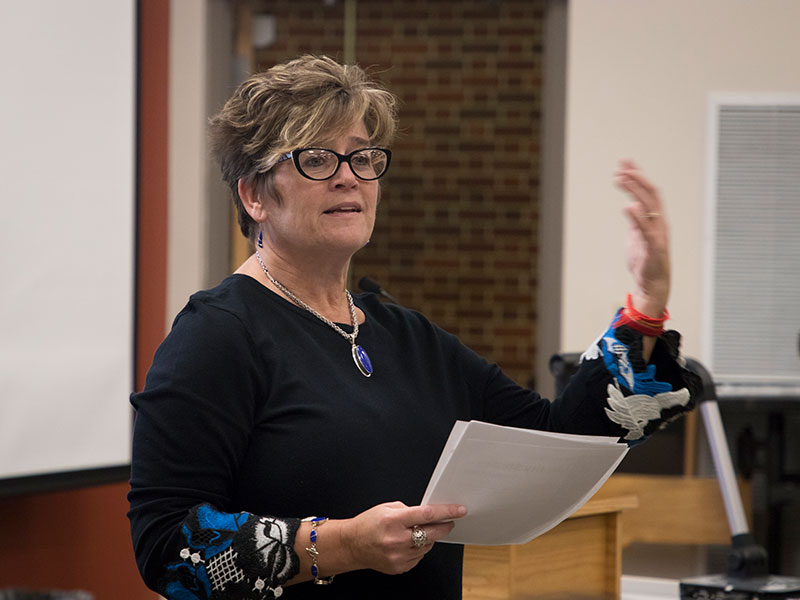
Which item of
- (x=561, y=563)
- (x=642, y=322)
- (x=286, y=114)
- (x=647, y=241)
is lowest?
(x=561, y=563)

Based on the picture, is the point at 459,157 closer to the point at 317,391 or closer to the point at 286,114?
the point at 286,114

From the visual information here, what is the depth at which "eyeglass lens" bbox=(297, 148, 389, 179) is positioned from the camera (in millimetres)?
1240

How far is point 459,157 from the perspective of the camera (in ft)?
20.5

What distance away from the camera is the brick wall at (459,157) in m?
6.10

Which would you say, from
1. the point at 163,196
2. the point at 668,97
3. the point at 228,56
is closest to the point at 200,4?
the point at 228,56

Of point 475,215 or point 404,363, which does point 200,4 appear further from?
point 404,363


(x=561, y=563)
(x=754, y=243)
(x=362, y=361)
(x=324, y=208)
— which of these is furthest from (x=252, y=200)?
(x=754, y=243)

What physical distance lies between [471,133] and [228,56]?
2.40 metres

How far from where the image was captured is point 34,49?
99.3 inches

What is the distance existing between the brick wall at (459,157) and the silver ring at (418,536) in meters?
5.08

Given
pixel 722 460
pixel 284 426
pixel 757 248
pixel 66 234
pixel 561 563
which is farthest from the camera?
pixel 757 248

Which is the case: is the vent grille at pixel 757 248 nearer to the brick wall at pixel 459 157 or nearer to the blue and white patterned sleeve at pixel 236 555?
the brick wall at pixel 459 157

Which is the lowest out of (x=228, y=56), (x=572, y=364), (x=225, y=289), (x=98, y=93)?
(x=572, y=364)

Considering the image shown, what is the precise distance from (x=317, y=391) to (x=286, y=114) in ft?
1.15
